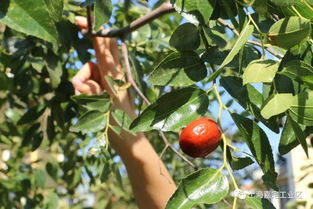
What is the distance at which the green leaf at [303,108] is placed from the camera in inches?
24.6

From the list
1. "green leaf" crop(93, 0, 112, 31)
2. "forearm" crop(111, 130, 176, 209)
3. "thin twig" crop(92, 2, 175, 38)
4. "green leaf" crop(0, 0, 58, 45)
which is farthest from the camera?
"forearm" crop(111, 130, 176, 209)

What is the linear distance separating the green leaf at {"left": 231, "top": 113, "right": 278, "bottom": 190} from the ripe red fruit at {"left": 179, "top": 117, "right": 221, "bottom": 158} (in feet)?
0.11

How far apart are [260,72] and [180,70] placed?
14 cm

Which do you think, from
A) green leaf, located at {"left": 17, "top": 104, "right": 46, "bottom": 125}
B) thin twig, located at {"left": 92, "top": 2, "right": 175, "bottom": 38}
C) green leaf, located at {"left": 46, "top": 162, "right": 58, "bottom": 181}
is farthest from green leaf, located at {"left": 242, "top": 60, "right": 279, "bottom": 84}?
green leaf, located at {"left": 46, "top": 162, "right": 58, "bottom": 181}

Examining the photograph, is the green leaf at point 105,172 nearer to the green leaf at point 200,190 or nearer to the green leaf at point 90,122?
the green leaf at point 90,122

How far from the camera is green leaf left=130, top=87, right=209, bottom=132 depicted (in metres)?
0.72

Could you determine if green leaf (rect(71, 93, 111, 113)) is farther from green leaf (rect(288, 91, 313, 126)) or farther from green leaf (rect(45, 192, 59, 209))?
green leaf (rect(45, 192, 59, 209))

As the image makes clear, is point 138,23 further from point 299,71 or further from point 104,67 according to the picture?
point 299,71

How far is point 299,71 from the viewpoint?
0.64 metres

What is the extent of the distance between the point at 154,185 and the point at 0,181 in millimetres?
703

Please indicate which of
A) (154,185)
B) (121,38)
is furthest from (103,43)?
(154,185)

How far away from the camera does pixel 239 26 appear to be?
682 mm

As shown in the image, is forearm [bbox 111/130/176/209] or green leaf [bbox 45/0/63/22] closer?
green leaf [bbox 45/0/63/22]

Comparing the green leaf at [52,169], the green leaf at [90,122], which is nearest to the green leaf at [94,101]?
the green leaf at [90,122]
